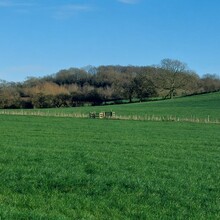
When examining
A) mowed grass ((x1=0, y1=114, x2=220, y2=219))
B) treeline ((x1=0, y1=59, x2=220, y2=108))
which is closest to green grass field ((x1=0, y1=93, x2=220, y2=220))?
mowed grass ((x1=0, y1=114, x2=220, y2=219))

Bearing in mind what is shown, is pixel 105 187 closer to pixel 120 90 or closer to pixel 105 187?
pixel 105 187

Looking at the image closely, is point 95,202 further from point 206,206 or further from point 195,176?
point 195,176

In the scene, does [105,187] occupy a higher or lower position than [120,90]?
lower

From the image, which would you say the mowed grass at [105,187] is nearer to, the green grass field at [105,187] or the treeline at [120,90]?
the green grass field at [105,187]

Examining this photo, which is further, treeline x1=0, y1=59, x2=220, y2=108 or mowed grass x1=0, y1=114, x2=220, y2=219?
treeline x1=0, y1=59, x2=220, y2=108

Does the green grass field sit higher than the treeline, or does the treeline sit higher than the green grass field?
the treeline

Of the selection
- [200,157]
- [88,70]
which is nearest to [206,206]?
[200,157]

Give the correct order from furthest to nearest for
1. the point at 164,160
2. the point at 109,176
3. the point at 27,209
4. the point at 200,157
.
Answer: the point at 200,157 < the point at 164,160 < the point at 109,176 < the point at 27,209

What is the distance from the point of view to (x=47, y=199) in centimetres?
1117

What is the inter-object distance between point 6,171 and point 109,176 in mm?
3430

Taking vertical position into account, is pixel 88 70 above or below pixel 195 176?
above

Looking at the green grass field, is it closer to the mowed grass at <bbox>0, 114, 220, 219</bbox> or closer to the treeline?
the mowed grass at <bbox>0, 114, 220, 219</bbox>

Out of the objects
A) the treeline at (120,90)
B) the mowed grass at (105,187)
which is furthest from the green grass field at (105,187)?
the treeline at (120,90)

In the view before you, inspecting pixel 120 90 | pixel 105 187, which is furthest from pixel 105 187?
pixel 120 90
